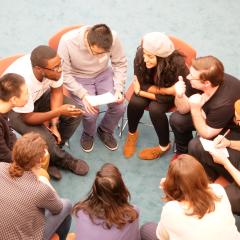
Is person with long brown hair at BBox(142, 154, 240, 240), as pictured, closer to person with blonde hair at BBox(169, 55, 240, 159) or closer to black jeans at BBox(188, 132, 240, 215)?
black jeans at BBox(188, 132, 240, 215)

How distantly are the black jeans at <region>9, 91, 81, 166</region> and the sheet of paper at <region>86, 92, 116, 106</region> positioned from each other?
0.55 ft

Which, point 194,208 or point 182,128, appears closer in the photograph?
point 194,208

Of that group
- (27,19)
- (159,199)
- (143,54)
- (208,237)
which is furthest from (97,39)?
(27,19)

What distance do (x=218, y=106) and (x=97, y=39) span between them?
1066mm

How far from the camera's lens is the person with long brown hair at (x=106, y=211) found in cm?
230

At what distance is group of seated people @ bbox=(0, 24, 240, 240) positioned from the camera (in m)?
2.31

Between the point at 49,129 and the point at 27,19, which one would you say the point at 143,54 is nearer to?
the point at 49,129

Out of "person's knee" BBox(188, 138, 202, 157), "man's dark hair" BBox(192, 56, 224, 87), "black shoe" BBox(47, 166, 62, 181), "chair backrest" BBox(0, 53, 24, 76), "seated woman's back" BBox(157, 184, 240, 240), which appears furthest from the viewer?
"black shoe" BBox(47, 166, 62, 181)

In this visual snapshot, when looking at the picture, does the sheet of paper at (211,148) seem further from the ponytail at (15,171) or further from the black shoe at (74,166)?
the ponytail at (15,171)

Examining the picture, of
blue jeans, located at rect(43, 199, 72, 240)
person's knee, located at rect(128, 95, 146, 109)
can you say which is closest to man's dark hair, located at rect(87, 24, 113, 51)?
person's knee, located at rect(128, 95, 146, 109)

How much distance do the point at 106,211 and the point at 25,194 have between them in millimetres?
458

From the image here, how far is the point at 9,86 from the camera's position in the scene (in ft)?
9.52

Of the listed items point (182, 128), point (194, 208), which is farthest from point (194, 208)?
point (182, 128)

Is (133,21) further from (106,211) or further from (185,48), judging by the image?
(106,211)
